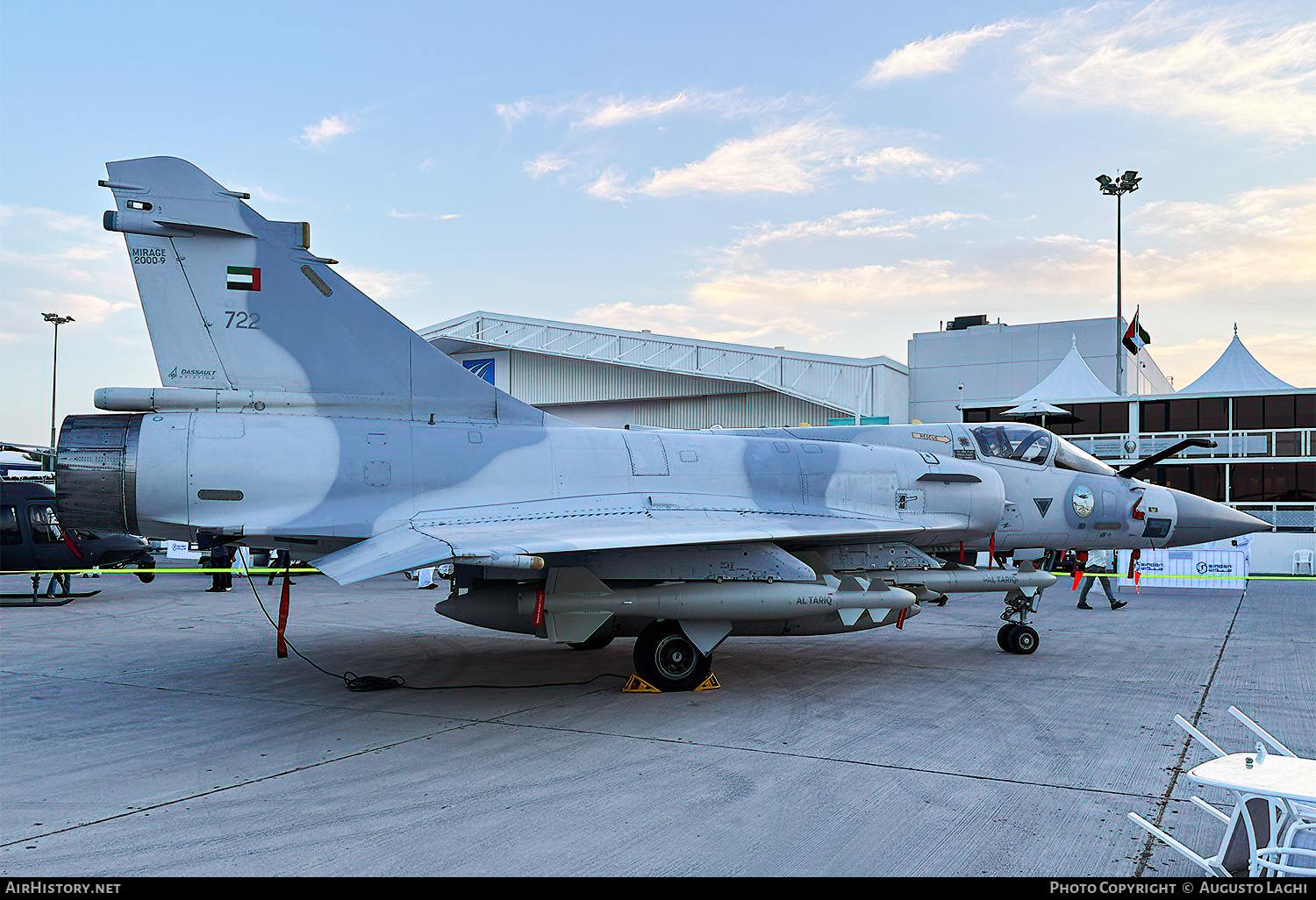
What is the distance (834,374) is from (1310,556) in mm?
15647

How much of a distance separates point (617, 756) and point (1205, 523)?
29.4 ft

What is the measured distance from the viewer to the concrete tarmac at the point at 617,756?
4.57m

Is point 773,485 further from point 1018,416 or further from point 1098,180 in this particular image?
point 1098,180

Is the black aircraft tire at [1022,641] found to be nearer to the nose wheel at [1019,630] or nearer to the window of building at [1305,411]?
the nose wheel at [1019,630]

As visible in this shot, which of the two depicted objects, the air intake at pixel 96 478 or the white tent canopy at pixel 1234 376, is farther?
the white tent canopy at pixel 1234 376

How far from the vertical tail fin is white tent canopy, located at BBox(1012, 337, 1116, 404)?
89.6ft

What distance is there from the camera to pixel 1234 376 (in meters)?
30.1

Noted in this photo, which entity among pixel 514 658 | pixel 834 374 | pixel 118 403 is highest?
pixel 834 374

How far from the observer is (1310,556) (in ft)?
74.4

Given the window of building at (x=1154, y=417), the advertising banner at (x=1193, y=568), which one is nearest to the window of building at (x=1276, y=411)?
the window of building at (x=1154, y=417)

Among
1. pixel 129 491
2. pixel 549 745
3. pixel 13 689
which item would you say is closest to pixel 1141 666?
pixel 549 745

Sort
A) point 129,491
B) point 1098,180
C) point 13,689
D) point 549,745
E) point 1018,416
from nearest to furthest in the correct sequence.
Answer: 1. point 549,745
2. point 129,491
3. point 13,689
4. point 1018,416
5. point 1098,180

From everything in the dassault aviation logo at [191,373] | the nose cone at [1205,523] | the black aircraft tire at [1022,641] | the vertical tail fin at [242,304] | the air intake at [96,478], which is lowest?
the black aircraft tire at [1022,641]

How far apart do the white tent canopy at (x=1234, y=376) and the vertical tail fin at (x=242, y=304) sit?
2940 cm
